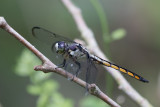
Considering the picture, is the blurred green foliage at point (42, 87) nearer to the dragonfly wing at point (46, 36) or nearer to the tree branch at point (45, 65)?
the dragonfly wing at point (46, 36)

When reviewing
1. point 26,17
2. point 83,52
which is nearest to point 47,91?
point 83,52

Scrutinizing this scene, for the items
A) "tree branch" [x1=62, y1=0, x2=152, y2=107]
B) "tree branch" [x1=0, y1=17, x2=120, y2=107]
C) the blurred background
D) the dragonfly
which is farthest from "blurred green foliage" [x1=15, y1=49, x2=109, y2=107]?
the blurred background

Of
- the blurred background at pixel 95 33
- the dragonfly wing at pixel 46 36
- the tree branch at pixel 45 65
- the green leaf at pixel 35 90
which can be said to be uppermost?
the blurred background at pixel 95 33

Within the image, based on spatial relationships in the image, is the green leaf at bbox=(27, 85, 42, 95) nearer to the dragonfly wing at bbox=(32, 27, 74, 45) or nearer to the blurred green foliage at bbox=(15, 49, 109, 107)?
the blurred green foliage at bbox=(15, 49, 109, 107)

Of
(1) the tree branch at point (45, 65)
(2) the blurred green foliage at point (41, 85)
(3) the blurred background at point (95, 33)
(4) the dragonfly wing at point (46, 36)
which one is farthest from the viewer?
(3) the blurred background at point (95, 33)

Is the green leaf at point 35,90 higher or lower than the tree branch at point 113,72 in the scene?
lower

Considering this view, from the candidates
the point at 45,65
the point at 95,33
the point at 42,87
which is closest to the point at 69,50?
the point at 42,87

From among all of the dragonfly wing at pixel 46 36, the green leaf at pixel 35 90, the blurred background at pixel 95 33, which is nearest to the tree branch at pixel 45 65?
the dragonfly wing at pixel 46 36

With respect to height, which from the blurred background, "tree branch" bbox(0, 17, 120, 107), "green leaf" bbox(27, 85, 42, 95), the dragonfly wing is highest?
the blurred background

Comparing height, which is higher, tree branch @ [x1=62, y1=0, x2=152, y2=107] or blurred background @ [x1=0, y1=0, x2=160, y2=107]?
blurred background @ [x1=0, y1=0, x2=160, y2=107]
